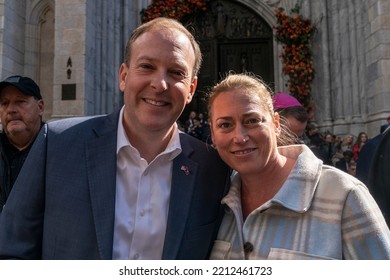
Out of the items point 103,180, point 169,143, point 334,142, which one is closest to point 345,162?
point 334,142

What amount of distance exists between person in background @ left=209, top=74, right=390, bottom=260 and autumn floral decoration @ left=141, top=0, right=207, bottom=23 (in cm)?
961

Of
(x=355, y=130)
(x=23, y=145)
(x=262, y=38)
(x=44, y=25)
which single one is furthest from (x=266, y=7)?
(x=23, y=145)

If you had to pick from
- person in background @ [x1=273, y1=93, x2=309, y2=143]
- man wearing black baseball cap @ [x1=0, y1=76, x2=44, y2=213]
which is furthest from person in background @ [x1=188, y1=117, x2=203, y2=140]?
man wearing black baseball cap @ [x1=0, y1=76, x2=44, y2=213]

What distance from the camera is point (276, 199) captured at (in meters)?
1.52

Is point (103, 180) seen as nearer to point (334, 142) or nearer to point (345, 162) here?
point (345, 162)

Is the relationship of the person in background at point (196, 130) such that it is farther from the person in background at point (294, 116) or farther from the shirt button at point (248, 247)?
the shirt button at point (248, 247)

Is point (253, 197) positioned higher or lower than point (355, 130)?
lower

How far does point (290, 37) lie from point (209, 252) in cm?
967

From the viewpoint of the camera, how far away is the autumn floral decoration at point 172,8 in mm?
10711

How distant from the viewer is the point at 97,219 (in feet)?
5.12

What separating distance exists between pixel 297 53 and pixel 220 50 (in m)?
2.34

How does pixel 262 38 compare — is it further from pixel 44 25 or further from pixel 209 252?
pixel 209 252

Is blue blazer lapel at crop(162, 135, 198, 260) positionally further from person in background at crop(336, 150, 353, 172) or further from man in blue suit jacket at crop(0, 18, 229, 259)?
person in background at crop(336, 150, 353, 172)

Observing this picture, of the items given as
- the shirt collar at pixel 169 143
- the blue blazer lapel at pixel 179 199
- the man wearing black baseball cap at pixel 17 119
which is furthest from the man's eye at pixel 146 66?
the man wearing black baseball cap at pixel 17 119
